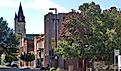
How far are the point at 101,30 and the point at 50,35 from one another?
40785mm

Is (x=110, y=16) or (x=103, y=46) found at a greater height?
(x=110, y=16)

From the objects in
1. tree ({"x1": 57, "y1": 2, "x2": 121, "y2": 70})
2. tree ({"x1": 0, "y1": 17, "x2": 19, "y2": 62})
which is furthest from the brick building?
tree ({"x1": 57, "y1": 2, "x2": 121, "y2": 70})

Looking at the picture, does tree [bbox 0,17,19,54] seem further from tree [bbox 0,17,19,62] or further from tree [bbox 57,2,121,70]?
tree [bbox 57,2,121,70]

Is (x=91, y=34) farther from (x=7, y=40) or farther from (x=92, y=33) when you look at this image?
(x=7, y=40)

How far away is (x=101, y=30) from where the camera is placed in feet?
164

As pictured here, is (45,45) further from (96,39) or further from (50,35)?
(96,39)

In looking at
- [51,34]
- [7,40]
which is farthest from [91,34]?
[7,40]

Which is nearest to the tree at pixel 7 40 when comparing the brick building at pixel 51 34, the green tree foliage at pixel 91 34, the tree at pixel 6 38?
the tree at pixel 6 38

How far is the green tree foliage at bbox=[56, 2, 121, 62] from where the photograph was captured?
48344mm

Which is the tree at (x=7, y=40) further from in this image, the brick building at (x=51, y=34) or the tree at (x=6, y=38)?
the brick building at (x=51, y=34)

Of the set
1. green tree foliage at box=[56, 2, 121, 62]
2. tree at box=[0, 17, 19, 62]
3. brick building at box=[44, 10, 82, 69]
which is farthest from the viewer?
tree at box=[0, 17, 19, 62]

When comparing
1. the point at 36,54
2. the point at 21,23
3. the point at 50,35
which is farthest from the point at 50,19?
the point at 21,23

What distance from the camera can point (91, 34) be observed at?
49.8m

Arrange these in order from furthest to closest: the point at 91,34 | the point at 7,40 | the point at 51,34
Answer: the point at 7,40 < the point at 51,34 < the point at 91,34
